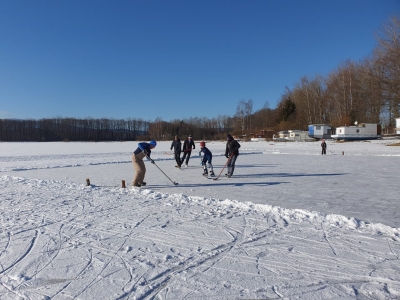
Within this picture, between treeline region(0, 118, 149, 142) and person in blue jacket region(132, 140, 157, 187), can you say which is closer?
person in blue jacket region(132, 140, 157, 187)

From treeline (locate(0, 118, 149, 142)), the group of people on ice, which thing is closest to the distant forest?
treeline (locate(0, 118, 149, 142))

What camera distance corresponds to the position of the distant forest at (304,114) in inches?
1569

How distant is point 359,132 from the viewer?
45.8 metres

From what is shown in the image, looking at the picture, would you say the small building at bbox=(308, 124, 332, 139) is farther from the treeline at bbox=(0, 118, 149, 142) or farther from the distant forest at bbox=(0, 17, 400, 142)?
the treeline at bbox=(0, 118, 149, 142)

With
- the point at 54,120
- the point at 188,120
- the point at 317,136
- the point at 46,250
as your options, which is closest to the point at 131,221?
the point at 46,250

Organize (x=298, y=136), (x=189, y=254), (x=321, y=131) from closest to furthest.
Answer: (x=189, y=254), (x=321, y=131), (x=298, y=136)

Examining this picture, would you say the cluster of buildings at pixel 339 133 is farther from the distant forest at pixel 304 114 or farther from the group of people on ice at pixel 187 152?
the group of people on ice at pixel 187 152

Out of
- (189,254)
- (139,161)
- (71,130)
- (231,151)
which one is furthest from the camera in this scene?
(71,130)

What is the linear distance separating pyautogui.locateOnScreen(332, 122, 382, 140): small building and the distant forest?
3.49 meters

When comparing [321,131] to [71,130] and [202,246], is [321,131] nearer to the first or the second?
[202,246]

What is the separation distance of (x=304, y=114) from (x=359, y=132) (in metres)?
21.4

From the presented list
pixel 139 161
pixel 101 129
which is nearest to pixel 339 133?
pixel 139 161

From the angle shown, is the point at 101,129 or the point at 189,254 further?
the point at 101,129

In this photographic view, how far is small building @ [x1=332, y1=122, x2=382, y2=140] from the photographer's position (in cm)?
4556
